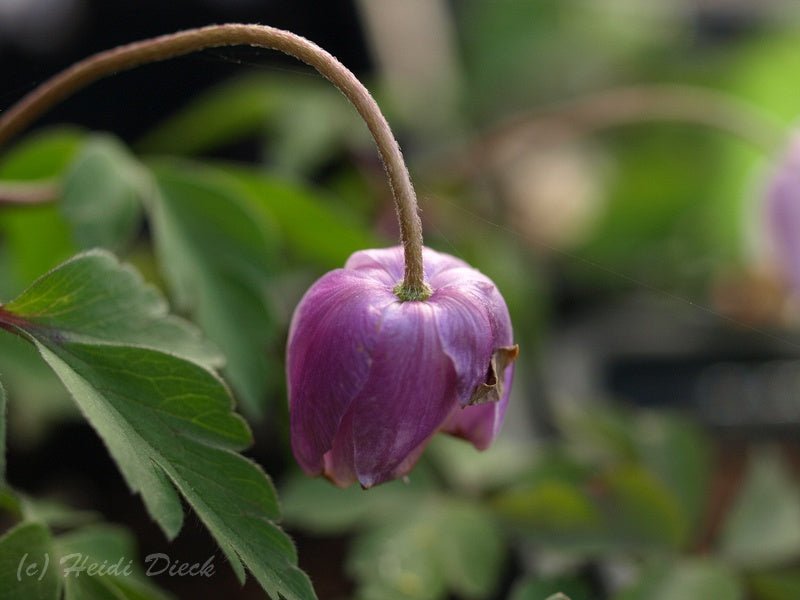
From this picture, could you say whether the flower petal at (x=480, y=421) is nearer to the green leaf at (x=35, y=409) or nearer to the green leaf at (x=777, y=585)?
the green leaf at (x=777, y=585)

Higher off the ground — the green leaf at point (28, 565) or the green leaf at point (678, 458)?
the green leaf at point (28, 565)

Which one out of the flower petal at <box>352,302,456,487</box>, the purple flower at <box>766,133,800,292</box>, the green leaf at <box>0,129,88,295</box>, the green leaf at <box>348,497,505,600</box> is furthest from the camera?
the purple flower at <box>766,133,800,292</box>

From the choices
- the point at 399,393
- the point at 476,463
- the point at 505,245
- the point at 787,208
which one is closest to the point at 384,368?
the point at 399,393

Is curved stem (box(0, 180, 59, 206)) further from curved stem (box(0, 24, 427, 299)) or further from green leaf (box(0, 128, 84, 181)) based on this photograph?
curved stem (box(0, 24, 427, 299))

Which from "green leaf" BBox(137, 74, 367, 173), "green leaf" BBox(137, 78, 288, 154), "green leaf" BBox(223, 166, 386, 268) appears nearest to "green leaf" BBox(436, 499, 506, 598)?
"green leaf" BBox(223, 166, 386, 268)

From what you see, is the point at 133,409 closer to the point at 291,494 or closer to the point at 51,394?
the point at 291,494

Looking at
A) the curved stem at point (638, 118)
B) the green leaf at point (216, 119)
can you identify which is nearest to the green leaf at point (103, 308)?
the curved stem at point (638, 118)
